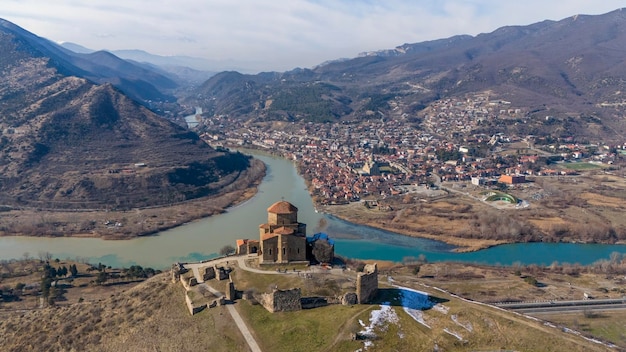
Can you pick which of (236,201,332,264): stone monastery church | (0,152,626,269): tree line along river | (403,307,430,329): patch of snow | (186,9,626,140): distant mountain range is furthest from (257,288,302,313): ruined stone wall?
(186,9,626,140): distant mountain range

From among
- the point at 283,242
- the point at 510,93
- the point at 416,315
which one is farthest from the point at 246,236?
the point at 510,93

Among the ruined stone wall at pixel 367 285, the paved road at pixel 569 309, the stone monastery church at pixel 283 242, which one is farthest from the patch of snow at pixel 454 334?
the paved road at pixel 569 309

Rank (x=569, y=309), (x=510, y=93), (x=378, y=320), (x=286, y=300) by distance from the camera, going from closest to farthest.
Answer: (x=378, y=320) < (x=286, y=300) < (x=569, y=309) < (x=510, y=93)

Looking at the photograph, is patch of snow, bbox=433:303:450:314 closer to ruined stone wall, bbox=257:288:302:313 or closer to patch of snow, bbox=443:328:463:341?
patch of snow, bbox=443:328:463:341

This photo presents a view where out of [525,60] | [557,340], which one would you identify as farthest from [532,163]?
[525,60]

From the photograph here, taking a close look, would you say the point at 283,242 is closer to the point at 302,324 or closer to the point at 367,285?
the point at 367,285

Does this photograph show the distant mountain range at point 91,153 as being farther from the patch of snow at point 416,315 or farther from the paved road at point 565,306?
the patch of snow at point 416,315
